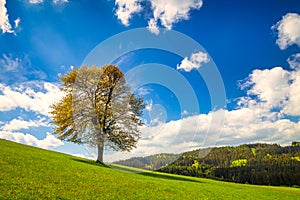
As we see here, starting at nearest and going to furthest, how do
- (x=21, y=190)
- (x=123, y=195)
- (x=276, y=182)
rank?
1. (x=21, y=190)
2. (x=123, y=195)
3. (x=276, y=182)

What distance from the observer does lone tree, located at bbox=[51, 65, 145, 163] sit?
129ft

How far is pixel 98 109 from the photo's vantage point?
39375 millimetres

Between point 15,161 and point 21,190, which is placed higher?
point 15,161

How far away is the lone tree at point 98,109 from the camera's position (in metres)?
39.2

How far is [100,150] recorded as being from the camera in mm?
41094

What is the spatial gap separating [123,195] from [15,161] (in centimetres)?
990

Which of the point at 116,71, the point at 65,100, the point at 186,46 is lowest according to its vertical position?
the point at 65,100

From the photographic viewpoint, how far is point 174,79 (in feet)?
153

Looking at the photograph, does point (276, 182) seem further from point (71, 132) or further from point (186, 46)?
point (71, 132)

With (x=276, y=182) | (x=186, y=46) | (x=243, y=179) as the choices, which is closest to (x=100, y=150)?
(x=186, y=46)

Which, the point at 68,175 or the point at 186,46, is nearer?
the point at 68,175

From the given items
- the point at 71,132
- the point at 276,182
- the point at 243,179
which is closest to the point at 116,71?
the point at 71,132

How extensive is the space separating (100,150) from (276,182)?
138657mm

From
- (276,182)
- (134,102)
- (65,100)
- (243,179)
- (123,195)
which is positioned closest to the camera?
(123,195)
